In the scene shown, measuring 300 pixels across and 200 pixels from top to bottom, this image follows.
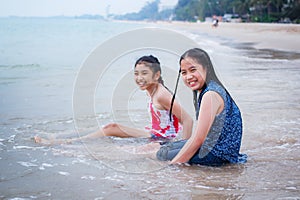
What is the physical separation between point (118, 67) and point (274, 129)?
5.61 metres

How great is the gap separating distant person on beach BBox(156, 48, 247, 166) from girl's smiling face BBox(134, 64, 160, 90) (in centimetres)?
66

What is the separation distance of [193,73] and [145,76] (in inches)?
32.5

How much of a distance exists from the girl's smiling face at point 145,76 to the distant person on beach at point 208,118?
66cm

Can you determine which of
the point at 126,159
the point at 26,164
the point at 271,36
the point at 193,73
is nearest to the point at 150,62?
the point at 193,73

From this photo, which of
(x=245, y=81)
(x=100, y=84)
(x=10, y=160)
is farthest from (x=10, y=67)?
(x=10, y=160)

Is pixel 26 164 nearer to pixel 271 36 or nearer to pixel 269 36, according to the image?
pixel 271 36

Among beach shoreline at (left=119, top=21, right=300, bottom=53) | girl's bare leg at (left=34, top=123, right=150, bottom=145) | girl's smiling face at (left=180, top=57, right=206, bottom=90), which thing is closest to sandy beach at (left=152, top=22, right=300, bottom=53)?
beach shoreline at (left=119, top=21, right=300, bottom=53)

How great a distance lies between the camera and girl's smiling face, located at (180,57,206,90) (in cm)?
314

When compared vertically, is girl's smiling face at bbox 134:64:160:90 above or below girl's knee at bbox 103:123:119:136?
above

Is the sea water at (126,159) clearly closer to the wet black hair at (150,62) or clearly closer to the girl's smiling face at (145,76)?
the girl's smiling face at (145,76)

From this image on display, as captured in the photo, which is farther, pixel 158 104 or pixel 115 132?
pixel 115 132

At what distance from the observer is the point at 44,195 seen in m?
2.87

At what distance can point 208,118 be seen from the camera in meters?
3.07

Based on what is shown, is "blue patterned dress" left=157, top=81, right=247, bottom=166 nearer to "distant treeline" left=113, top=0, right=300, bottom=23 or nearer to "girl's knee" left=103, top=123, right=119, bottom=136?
"girl's knee" left=103, top=123, right=119, bottom=136
